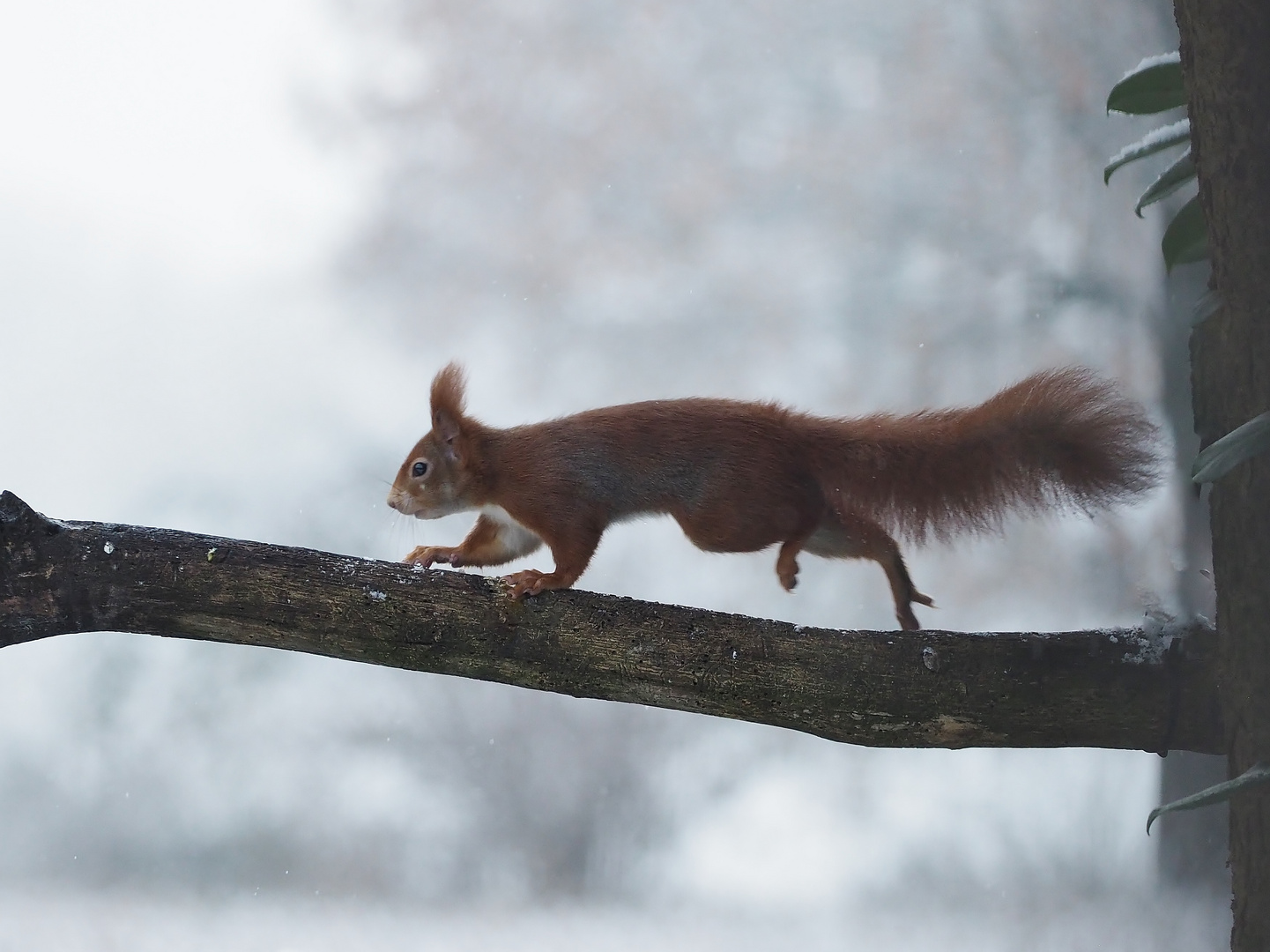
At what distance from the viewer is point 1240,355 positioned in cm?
45

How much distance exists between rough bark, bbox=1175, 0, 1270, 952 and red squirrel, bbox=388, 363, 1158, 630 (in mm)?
424

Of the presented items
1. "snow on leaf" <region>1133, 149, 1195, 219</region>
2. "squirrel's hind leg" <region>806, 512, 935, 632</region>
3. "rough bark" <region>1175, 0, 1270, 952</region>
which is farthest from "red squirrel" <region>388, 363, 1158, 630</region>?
"rough bark" <region>1175, 0, 1270, 952</region>

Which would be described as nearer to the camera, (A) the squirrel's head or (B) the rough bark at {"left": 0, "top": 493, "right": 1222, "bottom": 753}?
(B) the rough bark at {"left": 0, "top": 493, "right": 1222, "bottom": 753}

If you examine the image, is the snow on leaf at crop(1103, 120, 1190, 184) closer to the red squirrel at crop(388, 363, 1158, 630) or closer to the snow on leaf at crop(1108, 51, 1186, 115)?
the snow on leaf at crop(1108, 51, 1186, 115)

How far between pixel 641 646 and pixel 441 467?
465 mm

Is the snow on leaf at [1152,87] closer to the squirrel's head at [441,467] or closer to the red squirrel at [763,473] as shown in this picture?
the red squirrel at [763,473]

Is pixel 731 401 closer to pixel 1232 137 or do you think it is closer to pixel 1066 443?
pixel 1066 443

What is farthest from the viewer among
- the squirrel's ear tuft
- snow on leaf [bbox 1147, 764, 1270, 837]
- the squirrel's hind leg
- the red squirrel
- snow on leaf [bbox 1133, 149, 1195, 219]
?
the squirrel's ear tuft

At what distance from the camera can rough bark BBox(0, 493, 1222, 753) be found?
3.14 ft

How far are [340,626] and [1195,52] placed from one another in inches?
31.2

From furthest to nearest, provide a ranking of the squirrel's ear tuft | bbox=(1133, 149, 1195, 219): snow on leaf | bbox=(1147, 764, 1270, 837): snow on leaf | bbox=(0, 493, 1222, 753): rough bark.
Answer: the squirrel's ear tuft, bbox=(0, 493, 1222, 753): rough bark, bbox=(1133, 149, 1195, 219): snow on leaf, bbox=(1147, 764, 1270, 837): snow on leaf

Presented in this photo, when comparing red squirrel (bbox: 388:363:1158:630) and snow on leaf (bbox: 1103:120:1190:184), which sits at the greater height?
snow on leaf (bbox: 1103:120:1190:184)

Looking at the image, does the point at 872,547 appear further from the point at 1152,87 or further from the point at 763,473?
the point at 1152,87

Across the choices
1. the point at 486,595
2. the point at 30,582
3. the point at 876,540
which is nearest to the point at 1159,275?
the point at 876,540
